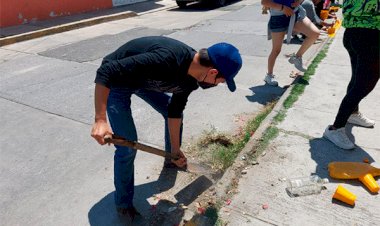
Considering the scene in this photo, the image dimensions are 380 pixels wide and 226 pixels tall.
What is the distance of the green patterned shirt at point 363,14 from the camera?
10.3ft

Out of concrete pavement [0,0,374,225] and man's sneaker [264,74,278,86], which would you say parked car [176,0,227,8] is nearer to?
concrete pavement [0,0,374,225]

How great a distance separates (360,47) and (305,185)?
134 cm

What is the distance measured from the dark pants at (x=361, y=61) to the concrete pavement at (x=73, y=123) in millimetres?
1295

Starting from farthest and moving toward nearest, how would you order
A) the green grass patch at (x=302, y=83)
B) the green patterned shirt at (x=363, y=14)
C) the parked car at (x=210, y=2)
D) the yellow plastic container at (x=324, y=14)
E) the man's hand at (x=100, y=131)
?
1. the parked car at (x=210, y=2)
2. the yellow plastic container at (x=324, y=14)
3. the green grass patch at (x=302, y=83)
4. the green patterned shirt at (x=363, y=14)
5. the man's hand at (x=100, y=131)

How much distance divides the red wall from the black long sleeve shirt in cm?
859

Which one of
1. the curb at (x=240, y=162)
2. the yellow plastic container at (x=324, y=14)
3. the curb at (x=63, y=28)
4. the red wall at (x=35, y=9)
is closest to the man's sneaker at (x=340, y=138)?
the curb at (x=240, y=162)

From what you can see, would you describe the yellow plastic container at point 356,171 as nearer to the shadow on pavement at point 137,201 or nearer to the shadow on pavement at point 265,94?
the shadow on pavement at point 137,201

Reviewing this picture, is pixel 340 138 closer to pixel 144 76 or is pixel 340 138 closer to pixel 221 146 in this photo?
pixel 221 146

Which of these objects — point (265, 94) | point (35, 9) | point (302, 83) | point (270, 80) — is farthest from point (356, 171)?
point (35, 9)

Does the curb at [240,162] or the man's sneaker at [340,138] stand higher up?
the man's sneaker at [340,138]

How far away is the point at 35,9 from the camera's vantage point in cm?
1026

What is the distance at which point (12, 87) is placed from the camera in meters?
5.55

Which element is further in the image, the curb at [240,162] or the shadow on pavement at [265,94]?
the shadow on pavement at [265,94]

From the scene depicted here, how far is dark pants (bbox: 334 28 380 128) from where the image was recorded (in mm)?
3195
